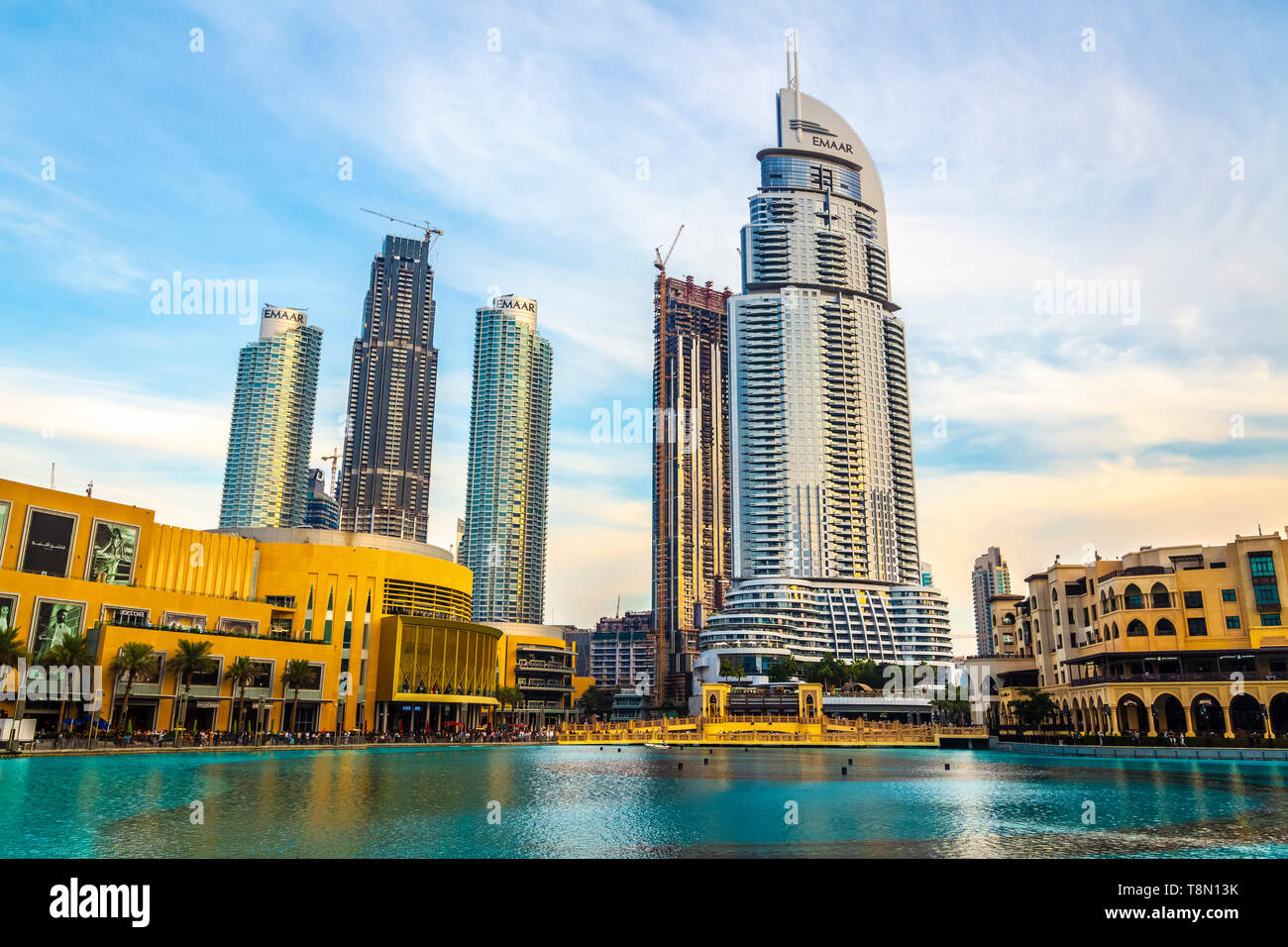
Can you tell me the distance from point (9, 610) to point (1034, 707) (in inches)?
4352

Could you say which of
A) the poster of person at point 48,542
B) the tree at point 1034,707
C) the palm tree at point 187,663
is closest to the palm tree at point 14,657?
the poster of person at point 48,542

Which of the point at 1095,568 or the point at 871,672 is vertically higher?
the point at 1095,568

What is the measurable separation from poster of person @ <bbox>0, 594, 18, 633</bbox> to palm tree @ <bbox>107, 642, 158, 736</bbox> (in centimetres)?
830

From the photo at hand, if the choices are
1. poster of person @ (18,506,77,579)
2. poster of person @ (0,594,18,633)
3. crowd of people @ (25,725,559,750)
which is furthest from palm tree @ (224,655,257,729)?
poster of person @ (0,594,18,633)

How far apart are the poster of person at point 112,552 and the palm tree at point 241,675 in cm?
1310

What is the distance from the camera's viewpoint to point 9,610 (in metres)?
74.3

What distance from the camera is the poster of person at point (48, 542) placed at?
78.4 m

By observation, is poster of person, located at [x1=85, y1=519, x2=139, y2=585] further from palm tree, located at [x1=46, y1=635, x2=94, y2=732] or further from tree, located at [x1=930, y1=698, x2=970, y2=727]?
tree, located at [x1=930, y1=698, x2=970, y2=727]

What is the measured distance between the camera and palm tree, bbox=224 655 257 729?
87.7 m

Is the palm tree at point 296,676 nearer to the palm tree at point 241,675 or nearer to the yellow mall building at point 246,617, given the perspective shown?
the yellow mall building at point 246,617
